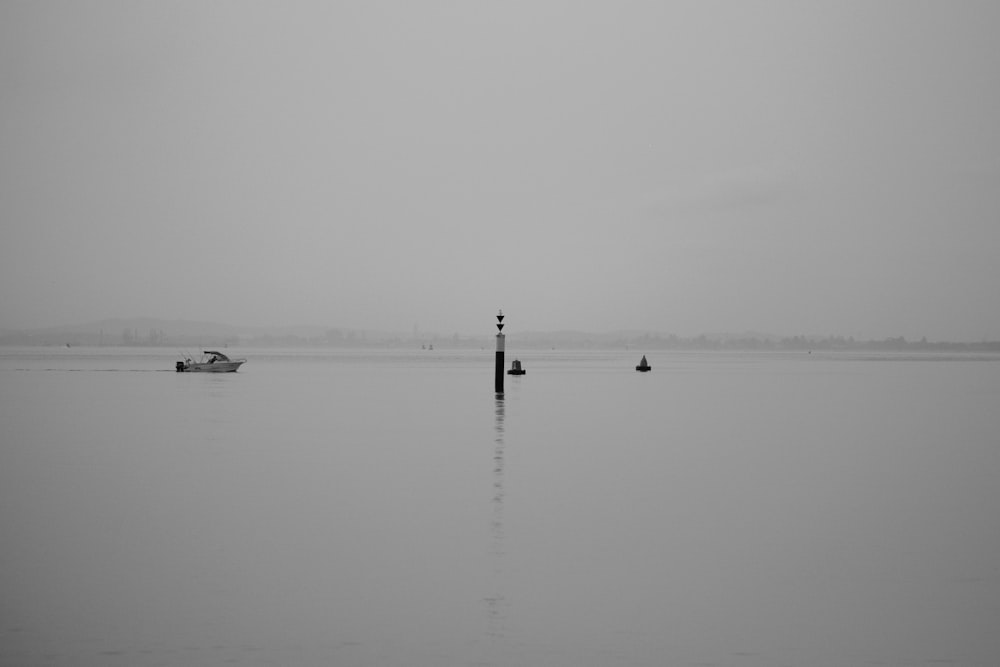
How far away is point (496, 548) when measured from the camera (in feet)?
46.4

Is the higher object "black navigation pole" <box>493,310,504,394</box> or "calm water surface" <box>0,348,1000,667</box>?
"black navigation pole" <box>493,310,504,394</box>

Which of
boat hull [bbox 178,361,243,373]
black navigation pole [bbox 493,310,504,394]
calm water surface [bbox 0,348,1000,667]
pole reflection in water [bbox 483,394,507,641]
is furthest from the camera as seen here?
boat hull [bbox 178,361,243,373]

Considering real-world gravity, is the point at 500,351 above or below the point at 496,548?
above

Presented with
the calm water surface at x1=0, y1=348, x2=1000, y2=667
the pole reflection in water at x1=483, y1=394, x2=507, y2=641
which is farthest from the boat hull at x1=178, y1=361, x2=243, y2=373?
the pole reflection in water at x1=483, y1=394, x2=507, y2=641

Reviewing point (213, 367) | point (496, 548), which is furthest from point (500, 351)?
point (213, 367)

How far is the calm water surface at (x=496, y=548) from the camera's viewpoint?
947 cm

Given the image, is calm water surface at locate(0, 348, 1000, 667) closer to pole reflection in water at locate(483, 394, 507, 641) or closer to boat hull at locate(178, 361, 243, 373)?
pole reflection in water at locate(483, 394, 507, 641)

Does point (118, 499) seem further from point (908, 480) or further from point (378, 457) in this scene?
point (908, 480)

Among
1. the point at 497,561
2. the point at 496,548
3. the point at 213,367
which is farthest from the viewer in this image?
the point at 213,367

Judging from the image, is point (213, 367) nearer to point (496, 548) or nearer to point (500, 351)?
point (500, 351)

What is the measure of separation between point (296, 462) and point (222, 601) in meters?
14.1

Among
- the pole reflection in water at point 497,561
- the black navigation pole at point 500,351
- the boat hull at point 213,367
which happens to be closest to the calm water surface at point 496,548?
the pole reflection in water at point 497,561

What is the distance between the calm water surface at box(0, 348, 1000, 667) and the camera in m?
9.47

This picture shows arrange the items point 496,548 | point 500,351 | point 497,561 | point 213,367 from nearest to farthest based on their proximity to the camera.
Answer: point 497,561 → point 496,548 → point 500,351 → point 213,367
